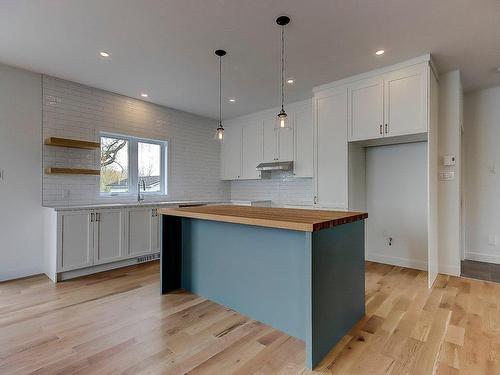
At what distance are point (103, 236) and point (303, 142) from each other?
3.43 metres

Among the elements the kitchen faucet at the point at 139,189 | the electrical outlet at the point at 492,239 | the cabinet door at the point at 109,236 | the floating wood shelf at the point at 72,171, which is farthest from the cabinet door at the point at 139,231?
the electrical outlet at the point at 492,239

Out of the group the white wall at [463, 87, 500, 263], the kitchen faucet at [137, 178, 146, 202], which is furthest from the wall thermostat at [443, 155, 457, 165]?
the kitchen faucet at [137, 178, 146, 202]

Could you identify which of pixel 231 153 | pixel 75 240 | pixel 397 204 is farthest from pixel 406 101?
pixel 75 240

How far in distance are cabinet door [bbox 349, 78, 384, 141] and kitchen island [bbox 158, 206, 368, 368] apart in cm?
166

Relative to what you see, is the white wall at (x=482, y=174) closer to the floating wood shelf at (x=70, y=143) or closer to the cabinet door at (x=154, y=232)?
the cabinet door at (x=154, y=232)

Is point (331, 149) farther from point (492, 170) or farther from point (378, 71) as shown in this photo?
point (492, 170)

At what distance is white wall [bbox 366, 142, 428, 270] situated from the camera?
153 inches

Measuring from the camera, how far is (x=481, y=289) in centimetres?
309

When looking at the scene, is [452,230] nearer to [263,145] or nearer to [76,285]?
[263,145]

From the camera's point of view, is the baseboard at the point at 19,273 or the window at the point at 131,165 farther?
the window at the point at 131,165

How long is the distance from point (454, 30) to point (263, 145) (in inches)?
130

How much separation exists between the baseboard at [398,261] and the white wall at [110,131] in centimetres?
331

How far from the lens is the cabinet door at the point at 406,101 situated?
3.15 meters

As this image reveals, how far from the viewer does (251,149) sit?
558cm
